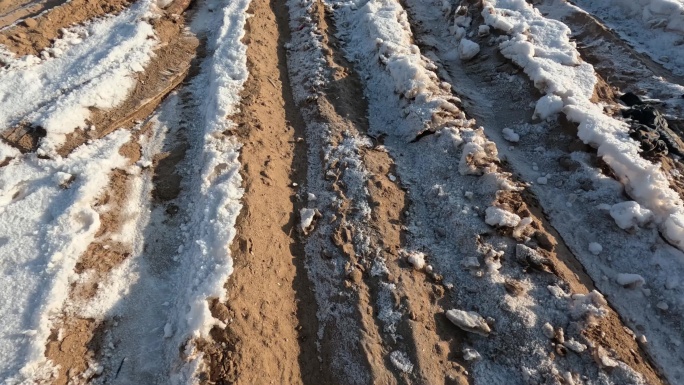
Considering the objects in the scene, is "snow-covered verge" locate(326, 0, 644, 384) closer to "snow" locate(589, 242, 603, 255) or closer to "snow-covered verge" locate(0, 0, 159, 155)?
"snow" locate(589, 242, 603, 255)

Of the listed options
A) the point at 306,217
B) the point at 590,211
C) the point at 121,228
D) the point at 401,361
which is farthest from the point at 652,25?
the point at 121,228

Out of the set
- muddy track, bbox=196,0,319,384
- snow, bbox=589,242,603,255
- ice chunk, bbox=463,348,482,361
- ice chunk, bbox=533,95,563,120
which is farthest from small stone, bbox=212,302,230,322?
ice chunk, bbox=533,95,563,120

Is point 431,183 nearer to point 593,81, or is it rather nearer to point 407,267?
point 407,267

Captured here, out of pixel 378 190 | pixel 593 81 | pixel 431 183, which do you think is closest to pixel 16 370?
pixel 378 190

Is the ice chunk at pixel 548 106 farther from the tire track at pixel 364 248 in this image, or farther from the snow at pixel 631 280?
the snow at pixel 631 280

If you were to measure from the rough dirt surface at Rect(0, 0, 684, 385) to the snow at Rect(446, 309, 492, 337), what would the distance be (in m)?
0.02

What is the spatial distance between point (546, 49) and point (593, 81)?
1394mm

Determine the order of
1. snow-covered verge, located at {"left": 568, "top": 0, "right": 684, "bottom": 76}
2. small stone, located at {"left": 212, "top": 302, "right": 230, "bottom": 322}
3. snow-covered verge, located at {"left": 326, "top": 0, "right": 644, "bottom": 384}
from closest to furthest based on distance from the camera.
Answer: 1. snow-covered verge, located at {"left": 326, "top": 0, "right": 644, "bottom": 384}
2. small stone, located at {"left": 212, "top": 302, "right": 230, "bottom": 322}
3. snow-covered verge, located at {"left": 568, "top": 0, "right": 684, "bottom": 76}

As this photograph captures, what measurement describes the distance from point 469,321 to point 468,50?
22.4ft

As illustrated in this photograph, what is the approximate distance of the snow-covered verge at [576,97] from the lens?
233 inches

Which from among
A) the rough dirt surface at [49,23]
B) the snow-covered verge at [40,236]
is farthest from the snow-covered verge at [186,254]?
the rough dirt surface at [49,23]

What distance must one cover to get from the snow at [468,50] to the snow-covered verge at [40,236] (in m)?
7.47

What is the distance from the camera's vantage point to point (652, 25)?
1025 cm

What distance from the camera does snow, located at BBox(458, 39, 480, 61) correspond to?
9766 mm
